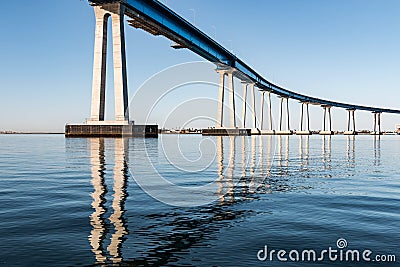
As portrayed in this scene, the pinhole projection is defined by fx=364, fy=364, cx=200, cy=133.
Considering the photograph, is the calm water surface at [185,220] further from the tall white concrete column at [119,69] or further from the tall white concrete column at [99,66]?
the tall white concrete column at [99,66]

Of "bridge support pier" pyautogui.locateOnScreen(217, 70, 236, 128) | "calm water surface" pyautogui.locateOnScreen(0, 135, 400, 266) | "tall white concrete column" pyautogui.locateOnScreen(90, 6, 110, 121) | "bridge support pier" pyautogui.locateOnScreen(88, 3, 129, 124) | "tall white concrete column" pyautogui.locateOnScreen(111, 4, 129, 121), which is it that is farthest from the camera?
"bridge support pier" pyautogui.locateOnScreen(217, 70, 236, 128)

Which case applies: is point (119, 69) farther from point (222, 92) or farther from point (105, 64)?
point (222, 92)

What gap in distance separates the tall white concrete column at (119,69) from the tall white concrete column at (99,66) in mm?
3754

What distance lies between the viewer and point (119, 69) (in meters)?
64.8

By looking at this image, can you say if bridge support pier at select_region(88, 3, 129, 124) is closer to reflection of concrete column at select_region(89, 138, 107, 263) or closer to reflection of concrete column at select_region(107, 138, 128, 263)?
reflection of concrete column at select_region(107, 138, 128, 263)

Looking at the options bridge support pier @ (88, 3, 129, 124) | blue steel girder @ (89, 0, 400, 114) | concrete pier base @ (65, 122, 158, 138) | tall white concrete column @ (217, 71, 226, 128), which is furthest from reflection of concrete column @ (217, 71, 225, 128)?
bridge support pier @ (88, 3, 129, 124)

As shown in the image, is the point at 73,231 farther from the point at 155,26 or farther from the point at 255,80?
the point at 255,80

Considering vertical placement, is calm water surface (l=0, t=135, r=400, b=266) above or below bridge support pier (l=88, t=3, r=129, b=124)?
below

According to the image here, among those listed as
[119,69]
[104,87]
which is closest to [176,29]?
[119,69]

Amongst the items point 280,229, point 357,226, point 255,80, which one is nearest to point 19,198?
point 280,229

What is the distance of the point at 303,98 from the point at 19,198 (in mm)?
178565

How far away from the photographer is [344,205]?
33.1 feet

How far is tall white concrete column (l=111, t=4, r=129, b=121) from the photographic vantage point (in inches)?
2517

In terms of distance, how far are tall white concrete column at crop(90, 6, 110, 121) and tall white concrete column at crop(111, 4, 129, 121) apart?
375 cm
